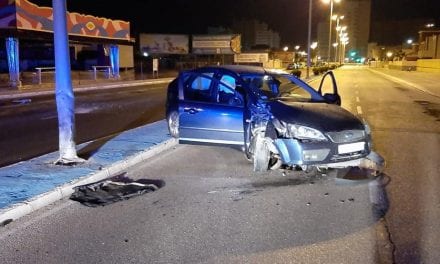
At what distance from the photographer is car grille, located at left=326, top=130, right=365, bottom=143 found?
6.84 meters

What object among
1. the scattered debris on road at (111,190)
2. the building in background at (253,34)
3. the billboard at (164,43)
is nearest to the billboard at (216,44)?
the billboard at (164,43)

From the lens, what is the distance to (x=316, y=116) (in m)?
7.14

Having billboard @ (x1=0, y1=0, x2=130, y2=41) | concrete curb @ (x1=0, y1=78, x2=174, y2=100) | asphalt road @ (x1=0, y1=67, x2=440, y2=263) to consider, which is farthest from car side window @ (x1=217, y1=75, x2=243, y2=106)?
concrete curb @ (x1=0, y1=78, x2=174, y2=100)

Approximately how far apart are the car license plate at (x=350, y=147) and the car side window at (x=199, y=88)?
2828mm

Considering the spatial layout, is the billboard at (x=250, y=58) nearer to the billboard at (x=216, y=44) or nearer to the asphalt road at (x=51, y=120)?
the billboard at (x=216, y=44)

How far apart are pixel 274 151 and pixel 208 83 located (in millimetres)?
2459

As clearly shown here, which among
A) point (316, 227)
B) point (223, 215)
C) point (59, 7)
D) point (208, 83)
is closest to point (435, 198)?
point (316, 227)

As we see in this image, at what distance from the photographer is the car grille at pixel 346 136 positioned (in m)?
6.84

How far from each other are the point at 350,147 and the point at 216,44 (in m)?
62.7

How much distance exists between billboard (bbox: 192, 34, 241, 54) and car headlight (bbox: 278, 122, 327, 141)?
61.2 m

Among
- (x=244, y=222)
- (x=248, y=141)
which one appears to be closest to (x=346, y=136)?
(x=248, y=141)

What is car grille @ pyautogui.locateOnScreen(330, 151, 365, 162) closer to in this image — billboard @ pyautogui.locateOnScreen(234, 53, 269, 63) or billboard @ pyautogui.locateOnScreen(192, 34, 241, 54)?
billboard @ pyautogui.locateOnScreen(192, 34, 241, 54)

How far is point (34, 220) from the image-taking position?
18.2 ft

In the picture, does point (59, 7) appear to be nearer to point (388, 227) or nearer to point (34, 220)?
point (34, 220)
